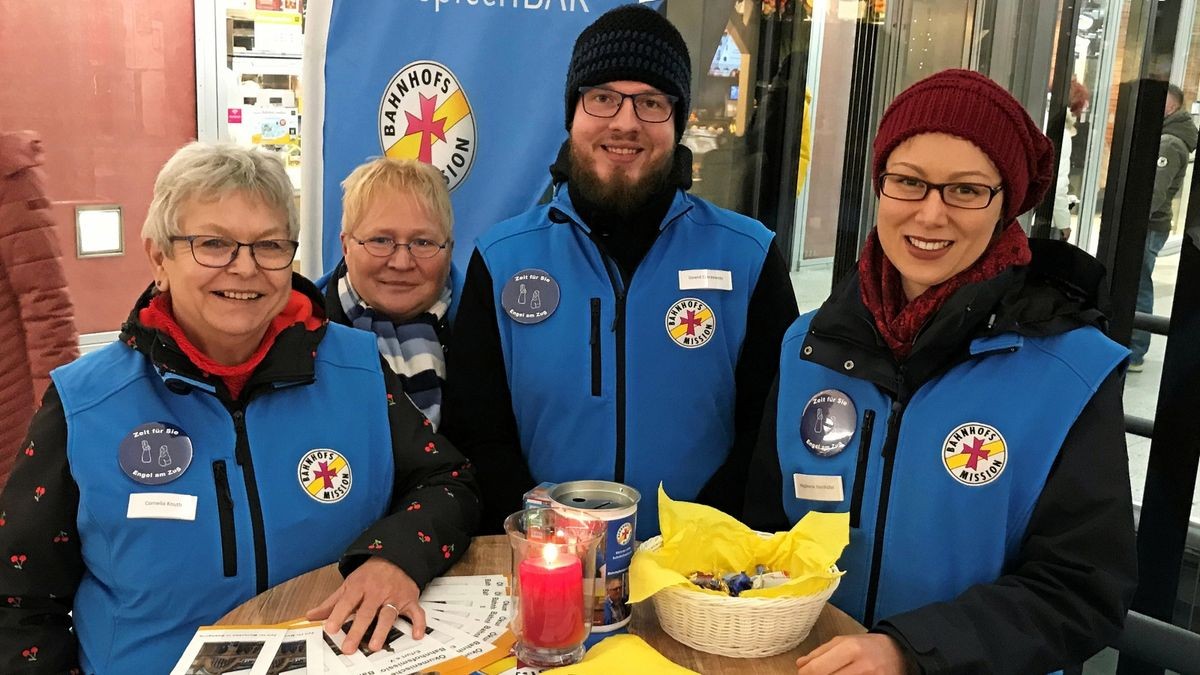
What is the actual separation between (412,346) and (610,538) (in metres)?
0.98

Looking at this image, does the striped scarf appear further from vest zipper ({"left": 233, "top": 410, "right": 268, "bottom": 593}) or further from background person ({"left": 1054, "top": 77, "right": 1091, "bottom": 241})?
background person ({"left": 1054, "top": 77, "right": 1091, "bottom": 241})

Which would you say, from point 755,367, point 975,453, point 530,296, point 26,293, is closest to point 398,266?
point 530,296

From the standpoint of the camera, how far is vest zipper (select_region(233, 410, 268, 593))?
5.31ft

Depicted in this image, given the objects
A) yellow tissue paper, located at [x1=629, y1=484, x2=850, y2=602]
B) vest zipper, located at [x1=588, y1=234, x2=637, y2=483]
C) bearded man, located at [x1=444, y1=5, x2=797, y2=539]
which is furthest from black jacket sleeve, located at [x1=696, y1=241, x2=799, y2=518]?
yellow tissue paper, located at [x1=629, y1=484, x2=850, y2=602]

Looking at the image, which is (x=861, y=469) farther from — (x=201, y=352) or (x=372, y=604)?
(x=201, y=352)

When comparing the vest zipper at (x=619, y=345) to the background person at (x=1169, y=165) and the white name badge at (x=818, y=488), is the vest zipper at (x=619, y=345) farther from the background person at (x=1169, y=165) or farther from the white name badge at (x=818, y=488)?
the background person at (x=1169, y=165)

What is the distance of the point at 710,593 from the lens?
140 cm

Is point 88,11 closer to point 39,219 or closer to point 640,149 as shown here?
point 39,219

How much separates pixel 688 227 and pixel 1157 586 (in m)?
1.64

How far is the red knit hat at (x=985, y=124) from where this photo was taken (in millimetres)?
1531

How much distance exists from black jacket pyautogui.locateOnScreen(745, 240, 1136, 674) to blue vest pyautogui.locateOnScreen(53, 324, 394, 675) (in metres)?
0.98

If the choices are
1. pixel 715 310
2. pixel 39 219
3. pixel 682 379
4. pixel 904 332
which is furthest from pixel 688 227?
pixel 39 219

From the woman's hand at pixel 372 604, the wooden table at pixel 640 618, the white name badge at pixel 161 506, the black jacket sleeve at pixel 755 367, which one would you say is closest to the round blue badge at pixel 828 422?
the wooden table at pixel 640 618

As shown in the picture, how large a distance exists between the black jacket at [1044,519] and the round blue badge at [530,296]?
0.67 m
